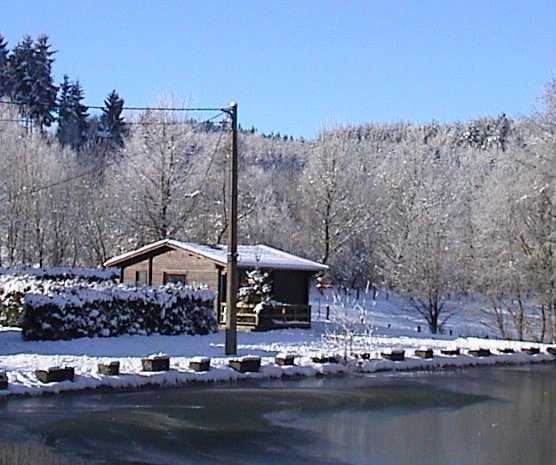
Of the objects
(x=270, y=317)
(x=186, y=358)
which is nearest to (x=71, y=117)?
(x=270, y=317)

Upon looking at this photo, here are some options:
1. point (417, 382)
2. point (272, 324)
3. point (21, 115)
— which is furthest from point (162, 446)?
point (21, 115)

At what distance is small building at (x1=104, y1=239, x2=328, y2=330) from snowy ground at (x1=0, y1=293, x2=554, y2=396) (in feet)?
3.57

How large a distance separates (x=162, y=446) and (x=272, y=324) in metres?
20.0

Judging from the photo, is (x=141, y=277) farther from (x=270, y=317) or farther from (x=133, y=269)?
(x=270, y=317)

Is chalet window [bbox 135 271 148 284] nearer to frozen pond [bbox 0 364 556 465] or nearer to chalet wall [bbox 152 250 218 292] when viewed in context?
chalet wall [bbox 152 250 218 292]

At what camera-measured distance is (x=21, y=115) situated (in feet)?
180

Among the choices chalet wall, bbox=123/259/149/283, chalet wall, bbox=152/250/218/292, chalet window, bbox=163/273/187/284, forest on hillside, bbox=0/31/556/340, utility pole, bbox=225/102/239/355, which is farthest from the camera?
forest on hillside, bbox=0/31/556/340

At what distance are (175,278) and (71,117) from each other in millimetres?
36873

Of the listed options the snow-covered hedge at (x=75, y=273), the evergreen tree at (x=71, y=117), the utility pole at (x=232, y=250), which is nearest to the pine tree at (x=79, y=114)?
the evergreen tree at (x=71, y=117)

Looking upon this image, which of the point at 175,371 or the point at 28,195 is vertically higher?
the point at 28,195

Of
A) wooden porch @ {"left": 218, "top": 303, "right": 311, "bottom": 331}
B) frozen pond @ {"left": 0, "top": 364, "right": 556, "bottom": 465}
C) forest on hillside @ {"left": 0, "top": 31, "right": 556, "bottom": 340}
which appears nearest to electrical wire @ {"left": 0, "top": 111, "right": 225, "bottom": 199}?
forest on hillside @ {"left": 0, "top": 31, "right": 556, "bottom": 340}

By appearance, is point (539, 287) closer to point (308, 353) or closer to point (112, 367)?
point (308, 353)

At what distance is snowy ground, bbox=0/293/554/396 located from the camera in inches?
680

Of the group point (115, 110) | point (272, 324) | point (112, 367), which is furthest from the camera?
point (115, 110)
